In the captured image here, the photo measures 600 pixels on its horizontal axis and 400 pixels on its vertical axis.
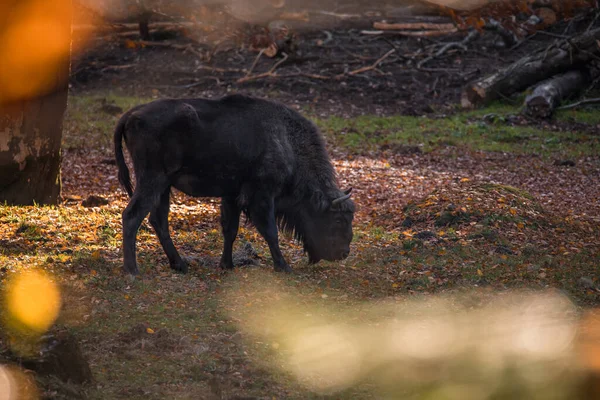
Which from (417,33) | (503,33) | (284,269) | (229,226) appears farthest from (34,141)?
(503,33)

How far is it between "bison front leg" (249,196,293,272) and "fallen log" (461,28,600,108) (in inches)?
439

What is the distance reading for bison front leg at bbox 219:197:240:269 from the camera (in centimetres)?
841

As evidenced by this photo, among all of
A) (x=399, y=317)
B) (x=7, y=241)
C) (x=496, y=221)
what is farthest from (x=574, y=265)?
(x=7, y=241)

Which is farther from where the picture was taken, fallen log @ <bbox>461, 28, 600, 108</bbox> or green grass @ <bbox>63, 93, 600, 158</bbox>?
fallen log @ <bbox>461, 28, 600, 108</bbox>

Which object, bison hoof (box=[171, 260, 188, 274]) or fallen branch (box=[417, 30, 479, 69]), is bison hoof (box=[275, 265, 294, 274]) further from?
fallen branch (box=[417, 30, 479, 69])

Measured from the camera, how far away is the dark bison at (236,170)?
7762 mm

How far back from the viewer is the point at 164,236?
26.5 ft

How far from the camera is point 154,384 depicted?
5.32 meters

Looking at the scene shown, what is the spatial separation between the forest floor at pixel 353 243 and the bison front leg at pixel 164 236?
19 cm

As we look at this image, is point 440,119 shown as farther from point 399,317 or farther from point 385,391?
point 385,391

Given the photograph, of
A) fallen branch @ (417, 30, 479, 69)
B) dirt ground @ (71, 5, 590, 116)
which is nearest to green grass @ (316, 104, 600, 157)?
dirt ground @ (71, 5, 590, 116)

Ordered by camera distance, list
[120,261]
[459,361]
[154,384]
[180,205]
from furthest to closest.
A: [180,205] → [120,261] → [459,361] → [154,384]

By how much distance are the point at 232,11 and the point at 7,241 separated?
10.1 m

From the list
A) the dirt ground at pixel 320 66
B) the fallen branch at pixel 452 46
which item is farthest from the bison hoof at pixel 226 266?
the fallen branch at pixel 452 46
